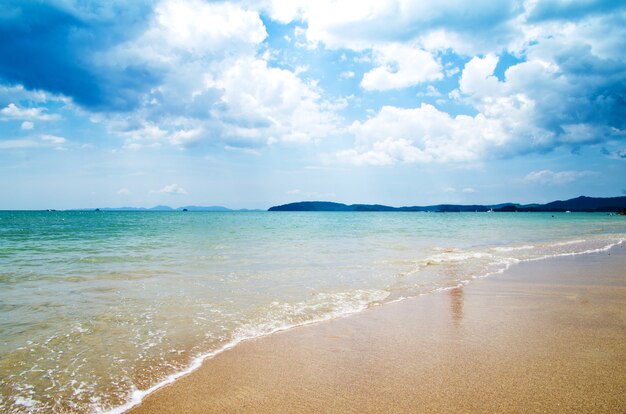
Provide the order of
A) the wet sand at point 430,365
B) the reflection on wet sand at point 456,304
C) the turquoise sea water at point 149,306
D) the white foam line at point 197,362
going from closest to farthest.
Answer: the wet sand at point 430,365
the white foam line at point 197,362
the turquoise sea water at point 149,306
the reflection on wet sand at point 456,304

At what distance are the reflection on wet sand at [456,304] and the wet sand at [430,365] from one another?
2.5 inches

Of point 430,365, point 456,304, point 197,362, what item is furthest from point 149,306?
point 456,304

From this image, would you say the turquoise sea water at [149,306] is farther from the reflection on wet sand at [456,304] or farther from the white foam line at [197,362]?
the reflection on wet sand at [456,304]

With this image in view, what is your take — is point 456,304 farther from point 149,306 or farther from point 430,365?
point 149,306

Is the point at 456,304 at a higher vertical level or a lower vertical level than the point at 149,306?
higher

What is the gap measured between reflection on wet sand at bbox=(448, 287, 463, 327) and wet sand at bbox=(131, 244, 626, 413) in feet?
0.21

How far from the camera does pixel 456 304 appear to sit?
9.13 metres

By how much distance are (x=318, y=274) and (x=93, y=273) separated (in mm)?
8726

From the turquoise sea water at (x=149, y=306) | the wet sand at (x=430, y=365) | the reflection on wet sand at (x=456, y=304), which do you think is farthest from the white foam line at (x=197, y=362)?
the reflection on wet sand at (x=456, y=304)

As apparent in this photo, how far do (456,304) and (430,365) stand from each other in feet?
13.6

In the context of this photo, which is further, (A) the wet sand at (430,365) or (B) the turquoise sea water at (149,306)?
(B) the turquoise sea water at (149,306)

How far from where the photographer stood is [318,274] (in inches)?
551

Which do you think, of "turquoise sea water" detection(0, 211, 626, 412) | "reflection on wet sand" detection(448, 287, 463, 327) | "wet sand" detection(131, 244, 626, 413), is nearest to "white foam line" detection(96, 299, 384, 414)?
"turquoise sea water" detection(0, 211, 626, 412)

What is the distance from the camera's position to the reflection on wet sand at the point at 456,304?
7797mm
